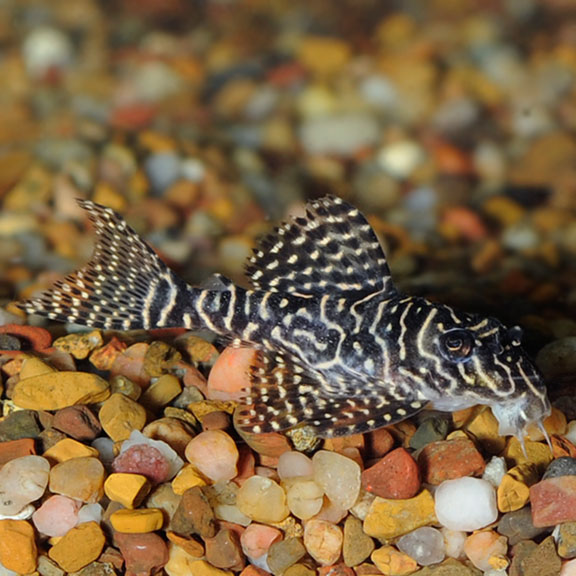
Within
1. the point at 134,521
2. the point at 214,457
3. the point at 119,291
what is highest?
the point at 119,291

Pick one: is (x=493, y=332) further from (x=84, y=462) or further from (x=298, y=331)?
(x=84, y=462)

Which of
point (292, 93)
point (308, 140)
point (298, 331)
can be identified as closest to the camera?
point (298, 331)

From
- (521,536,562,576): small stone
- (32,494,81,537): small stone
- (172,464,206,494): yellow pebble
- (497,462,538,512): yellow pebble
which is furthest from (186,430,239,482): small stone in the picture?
(521,536,562,576): small stone

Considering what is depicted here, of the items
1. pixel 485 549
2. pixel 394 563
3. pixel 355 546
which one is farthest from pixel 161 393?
pixel 485 549

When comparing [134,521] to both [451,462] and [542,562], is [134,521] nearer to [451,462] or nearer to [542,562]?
[451,462]

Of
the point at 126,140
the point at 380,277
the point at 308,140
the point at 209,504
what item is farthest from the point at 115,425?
the point at 308,140

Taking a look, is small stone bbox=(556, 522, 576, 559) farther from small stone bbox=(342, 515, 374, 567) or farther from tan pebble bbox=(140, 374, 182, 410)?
tan pebble bbox=(140, 374, 182, 410)

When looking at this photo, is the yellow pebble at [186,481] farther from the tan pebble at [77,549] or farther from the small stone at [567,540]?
the small stone at [567,540]
